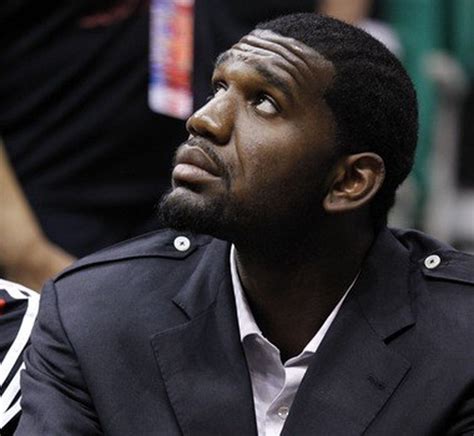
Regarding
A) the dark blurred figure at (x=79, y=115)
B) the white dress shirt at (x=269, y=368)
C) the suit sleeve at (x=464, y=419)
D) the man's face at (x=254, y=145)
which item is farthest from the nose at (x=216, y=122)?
the dark blurred figure at (x=79, y=115)

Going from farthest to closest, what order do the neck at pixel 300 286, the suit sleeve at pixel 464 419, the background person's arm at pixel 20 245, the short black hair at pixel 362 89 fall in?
the background person's arm at pixel 20 245
the neck at pixel 300 286
the short black hair at pixel 362 89
the suit sleeve at pixel 464 419

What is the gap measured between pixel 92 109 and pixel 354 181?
1.89m

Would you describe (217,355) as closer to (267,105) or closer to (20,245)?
(267,105)

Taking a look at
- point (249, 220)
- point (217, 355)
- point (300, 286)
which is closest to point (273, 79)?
point (249, 220)

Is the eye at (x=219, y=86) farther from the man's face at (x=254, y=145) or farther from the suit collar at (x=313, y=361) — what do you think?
the suit collar at (x=313, y=361)

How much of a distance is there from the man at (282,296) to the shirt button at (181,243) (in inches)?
3.0

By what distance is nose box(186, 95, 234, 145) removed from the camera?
377cm

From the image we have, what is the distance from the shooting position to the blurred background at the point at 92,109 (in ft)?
18.0

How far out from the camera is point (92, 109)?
221 inches

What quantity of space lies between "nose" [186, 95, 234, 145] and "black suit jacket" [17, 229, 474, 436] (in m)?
0.32

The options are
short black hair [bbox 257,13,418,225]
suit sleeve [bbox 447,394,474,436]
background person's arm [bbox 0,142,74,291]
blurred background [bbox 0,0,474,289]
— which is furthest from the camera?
blurred background [bbox 0,0,474,289]

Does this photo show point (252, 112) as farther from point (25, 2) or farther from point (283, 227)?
point (25, 2)

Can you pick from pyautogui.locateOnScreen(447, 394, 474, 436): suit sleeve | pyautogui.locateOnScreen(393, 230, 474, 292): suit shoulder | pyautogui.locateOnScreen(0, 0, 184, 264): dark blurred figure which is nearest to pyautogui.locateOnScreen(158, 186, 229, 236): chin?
pyautogui.locateOnScreen(393, 230, 474, 292): suit shoulder

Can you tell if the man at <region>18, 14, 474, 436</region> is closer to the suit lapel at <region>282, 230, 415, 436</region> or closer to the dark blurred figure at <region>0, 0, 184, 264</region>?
the suit lapel at <region>282, 230, 415, 436</region>
